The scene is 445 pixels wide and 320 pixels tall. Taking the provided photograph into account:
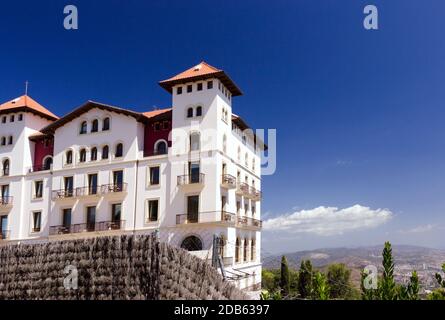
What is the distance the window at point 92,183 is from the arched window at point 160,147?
5.52m

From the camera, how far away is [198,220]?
95.3ft

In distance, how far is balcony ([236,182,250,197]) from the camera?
33594 mm

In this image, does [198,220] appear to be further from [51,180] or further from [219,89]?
[51,180]

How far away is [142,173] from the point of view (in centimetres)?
3152

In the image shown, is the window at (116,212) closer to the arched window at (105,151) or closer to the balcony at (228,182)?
the arched window at (105,151)

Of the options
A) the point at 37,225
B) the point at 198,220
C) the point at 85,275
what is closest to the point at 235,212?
the point at 198,220

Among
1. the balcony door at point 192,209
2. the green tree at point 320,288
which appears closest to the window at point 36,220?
the balcony door at point 192,209

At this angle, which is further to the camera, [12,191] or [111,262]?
[12,191]

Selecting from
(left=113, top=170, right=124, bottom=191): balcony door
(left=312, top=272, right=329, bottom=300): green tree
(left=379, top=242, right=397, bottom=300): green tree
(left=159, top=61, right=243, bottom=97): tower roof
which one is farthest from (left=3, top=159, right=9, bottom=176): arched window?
(left=379, top=242, right=397, bottom=300): green tree

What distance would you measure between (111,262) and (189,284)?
3.95ft

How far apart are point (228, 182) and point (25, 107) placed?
1904 centimetres

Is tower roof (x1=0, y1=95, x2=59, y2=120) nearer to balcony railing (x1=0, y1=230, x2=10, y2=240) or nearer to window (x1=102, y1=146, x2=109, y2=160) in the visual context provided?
window (x1=102, y1=146, x2=109, y2=160)

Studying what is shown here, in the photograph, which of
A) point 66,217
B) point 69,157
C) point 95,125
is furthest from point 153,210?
point 69,157

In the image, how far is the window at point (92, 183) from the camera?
108ft
